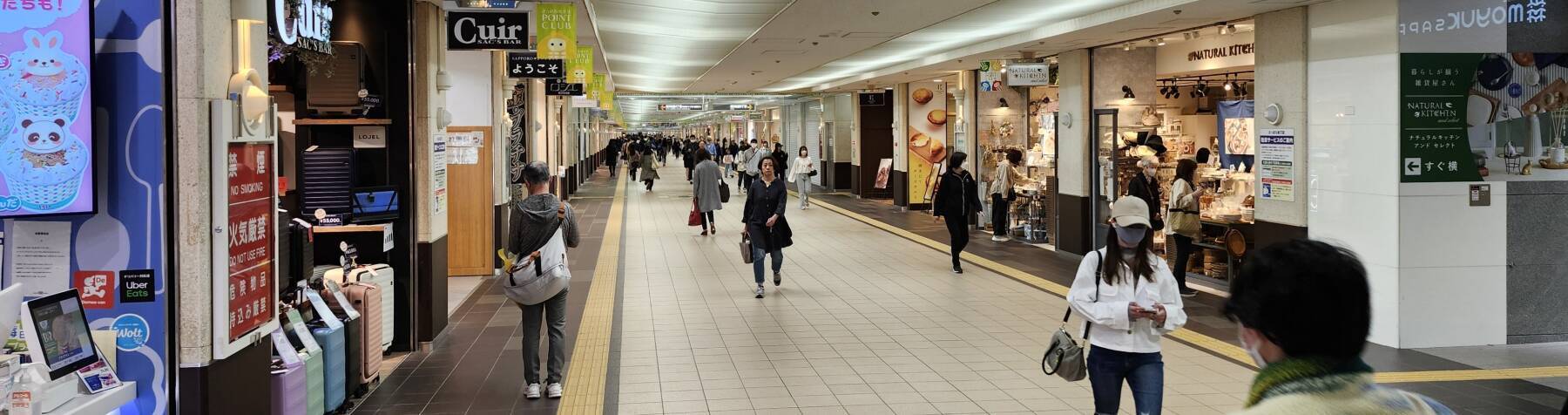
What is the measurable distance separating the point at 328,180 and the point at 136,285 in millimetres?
3315

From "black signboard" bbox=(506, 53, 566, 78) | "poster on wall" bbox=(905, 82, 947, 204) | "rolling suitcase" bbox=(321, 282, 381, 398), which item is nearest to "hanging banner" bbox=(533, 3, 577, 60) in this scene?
"black signboard" bbox=(506, 53, 566, 78)

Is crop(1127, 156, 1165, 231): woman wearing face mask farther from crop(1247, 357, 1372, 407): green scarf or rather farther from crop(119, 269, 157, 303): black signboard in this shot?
crop(1247, 357, 1372, 407): green scarf

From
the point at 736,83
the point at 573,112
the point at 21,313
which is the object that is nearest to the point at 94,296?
the point at 21,313

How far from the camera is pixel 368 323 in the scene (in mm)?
5773

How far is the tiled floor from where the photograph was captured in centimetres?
562

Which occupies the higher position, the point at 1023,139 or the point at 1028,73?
the point at 1028,73

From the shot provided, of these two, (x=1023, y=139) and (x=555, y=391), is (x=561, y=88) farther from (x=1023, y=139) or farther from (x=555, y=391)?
(x=555, y=391)

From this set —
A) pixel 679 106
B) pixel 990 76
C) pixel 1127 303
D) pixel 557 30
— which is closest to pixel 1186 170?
pixel 990 76

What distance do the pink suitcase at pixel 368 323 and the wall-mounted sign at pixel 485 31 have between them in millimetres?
2092

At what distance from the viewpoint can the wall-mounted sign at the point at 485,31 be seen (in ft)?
24.2

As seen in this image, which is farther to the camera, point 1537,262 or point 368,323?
point 1537,262

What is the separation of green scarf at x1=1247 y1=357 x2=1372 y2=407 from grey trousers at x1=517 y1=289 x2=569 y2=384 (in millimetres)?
4421

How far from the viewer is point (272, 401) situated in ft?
→ 14.8

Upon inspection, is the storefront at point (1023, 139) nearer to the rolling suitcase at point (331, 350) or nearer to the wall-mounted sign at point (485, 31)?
the wall-mounted sign at point (485, 31)
